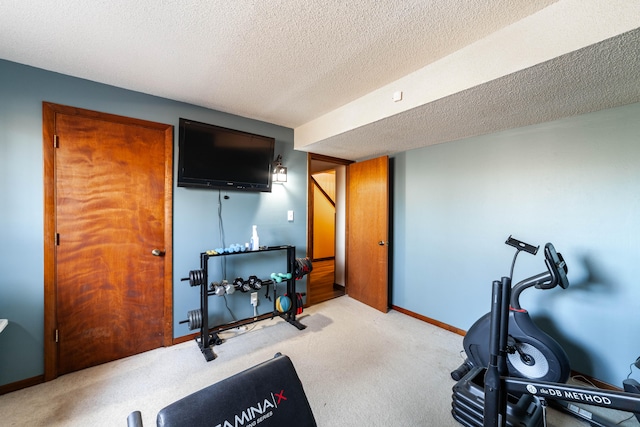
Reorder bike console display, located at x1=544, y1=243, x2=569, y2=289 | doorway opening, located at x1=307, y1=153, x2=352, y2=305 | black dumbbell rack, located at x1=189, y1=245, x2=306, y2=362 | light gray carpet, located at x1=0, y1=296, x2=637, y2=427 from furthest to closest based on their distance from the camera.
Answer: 1. doorway opening, located at x1=307, y1=153, x2=352, y2=305
2. black dumbbell rack, located at x1=189, y1=245, x2=306, y2=362
3. bike console display, located at x1=544, y1=243, x2=569, y2=289
4. light gray carpet, located at x1=0, y1=296, x2=637, y2=427

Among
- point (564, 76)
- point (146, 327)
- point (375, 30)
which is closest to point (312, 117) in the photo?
point (375, 30)

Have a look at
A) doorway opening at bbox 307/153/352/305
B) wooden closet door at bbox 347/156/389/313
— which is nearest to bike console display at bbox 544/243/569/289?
wooden closet door at bbox 347/156/389/313

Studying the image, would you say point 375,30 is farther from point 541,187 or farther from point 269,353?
point 269,353

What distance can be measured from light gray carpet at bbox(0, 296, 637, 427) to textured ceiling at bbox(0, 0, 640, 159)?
2.17 metres

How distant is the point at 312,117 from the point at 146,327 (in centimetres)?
279

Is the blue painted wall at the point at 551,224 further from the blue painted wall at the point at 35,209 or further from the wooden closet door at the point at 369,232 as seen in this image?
the blue painted wall at the point at 35,209

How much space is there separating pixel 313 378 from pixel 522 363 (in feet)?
5.24

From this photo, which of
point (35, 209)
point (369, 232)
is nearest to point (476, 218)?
point (369, 232)

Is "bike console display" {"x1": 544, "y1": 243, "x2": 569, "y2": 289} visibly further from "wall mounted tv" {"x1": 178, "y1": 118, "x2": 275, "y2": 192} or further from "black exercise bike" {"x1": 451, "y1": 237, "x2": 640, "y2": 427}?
"wall mounted tv" {"x1": 178, "y1": 118, "x2": 275, "y2": 192}

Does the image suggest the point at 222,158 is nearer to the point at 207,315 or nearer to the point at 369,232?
the point at 207,315

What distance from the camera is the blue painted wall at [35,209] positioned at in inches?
71.9

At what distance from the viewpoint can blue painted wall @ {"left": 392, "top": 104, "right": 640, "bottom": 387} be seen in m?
1.87

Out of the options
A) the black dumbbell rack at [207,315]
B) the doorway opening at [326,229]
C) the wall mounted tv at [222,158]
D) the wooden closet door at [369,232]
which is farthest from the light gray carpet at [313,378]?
the wall mounted tv at [222,158]

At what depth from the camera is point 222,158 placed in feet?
8.62
